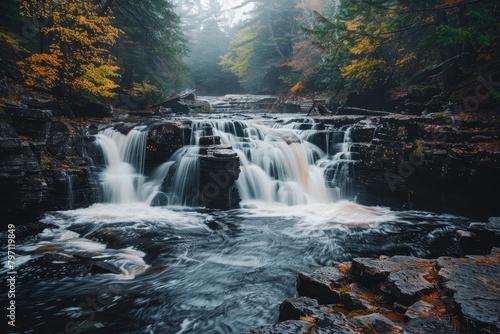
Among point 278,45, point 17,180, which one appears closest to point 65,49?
point 17,180

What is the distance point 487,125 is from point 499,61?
14.0 feet

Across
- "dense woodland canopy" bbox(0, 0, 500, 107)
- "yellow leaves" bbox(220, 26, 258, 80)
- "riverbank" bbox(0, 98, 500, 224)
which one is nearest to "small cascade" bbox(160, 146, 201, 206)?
"riverbank" bbox(0, 98, 500, 224)

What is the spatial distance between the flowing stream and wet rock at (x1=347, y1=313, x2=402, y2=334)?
1582 millimetres

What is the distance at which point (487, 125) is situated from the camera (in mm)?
8383

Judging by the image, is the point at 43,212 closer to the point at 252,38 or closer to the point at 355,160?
the point at 355,160

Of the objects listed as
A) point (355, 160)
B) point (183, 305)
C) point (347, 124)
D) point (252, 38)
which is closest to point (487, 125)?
point (355, 160)

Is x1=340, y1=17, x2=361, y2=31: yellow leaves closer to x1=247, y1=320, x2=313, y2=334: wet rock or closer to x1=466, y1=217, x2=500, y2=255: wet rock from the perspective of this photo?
x1=466, y1=217, x2=500, y2=255: wet rock

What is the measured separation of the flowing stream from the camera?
162 inches

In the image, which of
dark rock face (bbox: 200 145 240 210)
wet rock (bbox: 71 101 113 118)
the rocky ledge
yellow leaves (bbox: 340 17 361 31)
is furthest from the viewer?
yellow leaves (bbox: 340 17 361 31)

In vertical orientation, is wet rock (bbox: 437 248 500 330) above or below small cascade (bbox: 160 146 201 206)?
below

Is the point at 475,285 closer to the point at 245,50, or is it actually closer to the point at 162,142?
the point at 162,142

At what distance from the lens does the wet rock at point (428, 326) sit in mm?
2420

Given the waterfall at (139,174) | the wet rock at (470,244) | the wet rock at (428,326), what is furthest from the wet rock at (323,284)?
the waterfall at (139,174)

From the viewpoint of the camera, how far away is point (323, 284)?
3570 millimetres
